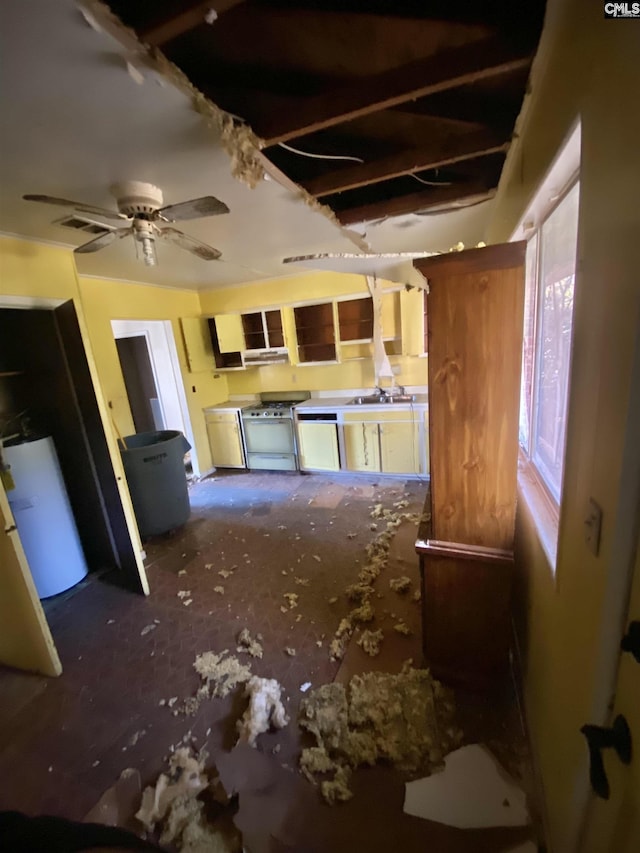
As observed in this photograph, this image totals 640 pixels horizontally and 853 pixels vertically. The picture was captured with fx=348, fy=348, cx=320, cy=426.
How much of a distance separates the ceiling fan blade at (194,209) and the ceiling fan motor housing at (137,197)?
11 centimetres

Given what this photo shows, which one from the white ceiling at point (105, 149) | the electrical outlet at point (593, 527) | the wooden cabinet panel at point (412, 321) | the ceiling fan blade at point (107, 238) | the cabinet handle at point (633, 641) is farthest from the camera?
the wooden cabinet panel at point (412, 321)

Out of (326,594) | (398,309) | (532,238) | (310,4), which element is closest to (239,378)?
(398,309)

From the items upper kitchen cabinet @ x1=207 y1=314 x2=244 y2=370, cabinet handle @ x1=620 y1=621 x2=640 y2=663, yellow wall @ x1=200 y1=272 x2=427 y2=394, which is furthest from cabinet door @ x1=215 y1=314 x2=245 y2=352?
cabinet handle @ x1=620 y1=621 x2=640 y2=663

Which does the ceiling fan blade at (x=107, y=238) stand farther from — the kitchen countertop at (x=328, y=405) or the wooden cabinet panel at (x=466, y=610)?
the kitchen countertop at (x=328, y=405)

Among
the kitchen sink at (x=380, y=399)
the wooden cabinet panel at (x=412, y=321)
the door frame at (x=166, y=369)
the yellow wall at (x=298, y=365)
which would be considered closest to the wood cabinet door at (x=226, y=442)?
the door frame at (x=166, y=369)

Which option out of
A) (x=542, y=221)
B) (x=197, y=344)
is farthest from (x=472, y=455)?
(x=197, y=344)

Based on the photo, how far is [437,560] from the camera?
1.50m

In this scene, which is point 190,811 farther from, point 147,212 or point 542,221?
point 542,221

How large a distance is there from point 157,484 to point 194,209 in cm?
233

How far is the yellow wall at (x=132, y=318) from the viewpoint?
11.0 feet

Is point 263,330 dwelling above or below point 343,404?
above

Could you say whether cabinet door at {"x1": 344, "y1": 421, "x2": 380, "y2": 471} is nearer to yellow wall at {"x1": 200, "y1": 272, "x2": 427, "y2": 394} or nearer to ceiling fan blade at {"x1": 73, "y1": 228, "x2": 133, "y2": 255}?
yellow wall at {"x1": 200, "y1": 272, "x2": 427, "y2": 394}

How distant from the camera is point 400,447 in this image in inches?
153

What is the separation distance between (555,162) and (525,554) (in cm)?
149
